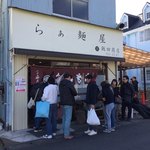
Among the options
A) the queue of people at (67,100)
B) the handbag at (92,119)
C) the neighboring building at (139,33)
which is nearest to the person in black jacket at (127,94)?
the queue of people at (67,100)

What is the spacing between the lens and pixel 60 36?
36.7 ft

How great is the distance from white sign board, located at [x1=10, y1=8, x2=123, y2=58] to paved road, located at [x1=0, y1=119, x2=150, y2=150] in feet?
10.4

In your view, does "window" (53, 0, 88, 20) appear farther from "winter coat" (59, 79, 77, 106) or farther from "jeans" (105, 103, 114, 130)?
"jeans" (105, 103, 114, 130)

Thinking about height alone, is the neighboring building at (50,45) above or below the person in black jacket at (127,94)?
above

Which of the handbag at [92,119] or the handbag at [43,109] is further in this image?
the handbag at [92,119]

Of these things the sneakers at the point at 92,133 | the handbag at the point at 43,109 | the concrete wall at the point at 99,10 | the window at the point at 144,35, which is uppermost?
the window at the point at 144,35

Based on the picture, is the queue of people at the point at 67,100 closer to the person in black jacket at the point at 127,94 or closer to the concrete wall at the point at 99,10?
the person in black jacket at the point at 127,94

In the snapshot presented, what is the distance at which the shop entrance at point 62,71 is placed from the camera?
10828 millimetres

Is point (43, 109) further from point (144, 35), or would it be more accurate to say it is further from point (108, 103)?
point (144, 35)

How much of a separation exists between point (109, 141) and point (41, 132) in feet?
8.03

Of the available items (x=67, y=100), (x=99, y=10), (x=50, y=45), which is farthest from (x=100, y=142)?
(x=99, y=10)

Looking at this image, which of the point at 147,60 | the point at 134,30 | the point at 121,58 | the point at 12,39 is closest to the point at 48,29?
the point at 12,39

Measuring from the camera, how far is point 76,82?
1211 cm

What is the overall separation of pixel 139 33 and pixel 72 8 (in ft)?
68.9
